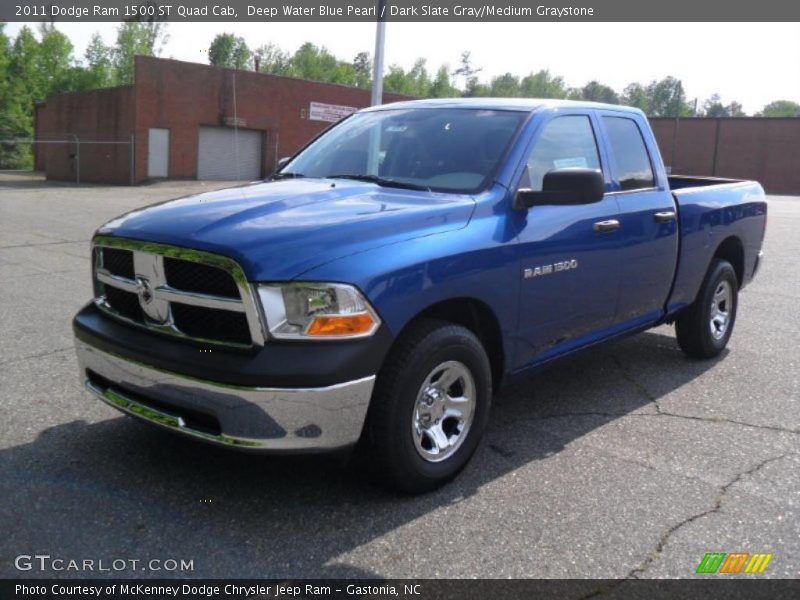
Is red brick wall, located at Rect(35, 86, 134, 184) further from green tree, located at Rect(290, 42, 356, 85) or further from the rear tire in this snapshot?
green tree, located at Rect(290, 42, 356, 85)

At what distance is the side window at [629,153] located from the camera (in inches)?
204

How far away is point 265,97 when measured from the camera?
36.1m

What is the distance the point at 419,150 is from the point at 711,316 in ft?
9.98

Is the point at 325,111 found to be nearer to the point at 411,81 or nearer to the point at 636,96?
the point at 411,81

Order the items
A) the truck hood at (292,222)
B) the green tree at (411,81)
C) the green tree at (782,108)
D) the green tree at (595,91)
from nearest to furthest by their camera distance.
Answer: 1. the truck hood at (292,222)
2. the green tree at (411,81)
3. the green tree at (595,91)
4. the green tree at (782,108)

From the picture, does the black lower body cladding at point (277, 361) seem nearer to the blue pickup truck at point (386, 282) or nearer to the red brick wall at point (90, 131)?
the blue pickup truck at point (386, 282)

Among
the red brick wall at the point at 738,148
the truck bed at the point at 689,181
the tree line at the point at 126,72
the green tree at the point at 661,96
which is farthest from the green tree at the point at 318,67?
the truck bed at the point at 689,181

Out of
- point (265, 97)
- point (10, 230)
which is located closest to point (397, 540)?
point (10, 230)

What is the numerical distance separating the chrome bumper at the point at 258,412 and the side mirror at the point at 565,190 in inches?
56.2

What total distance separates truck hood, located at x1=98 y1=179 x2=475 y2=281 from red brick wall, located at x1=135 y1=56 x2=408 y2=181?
98.3 feet

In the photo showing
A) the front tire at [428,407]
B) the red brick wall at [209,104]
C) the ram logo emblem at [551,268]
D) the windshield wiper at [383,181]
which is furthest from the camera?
the red brick wall at [209,104]

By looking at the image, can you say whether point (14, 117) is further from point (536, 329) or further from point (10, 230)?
point (536, 329)

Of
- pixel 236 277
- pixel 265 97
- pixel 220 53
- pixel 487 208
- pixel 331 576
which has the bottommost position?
pixel 331 576

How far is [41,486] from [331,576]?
1535mm
